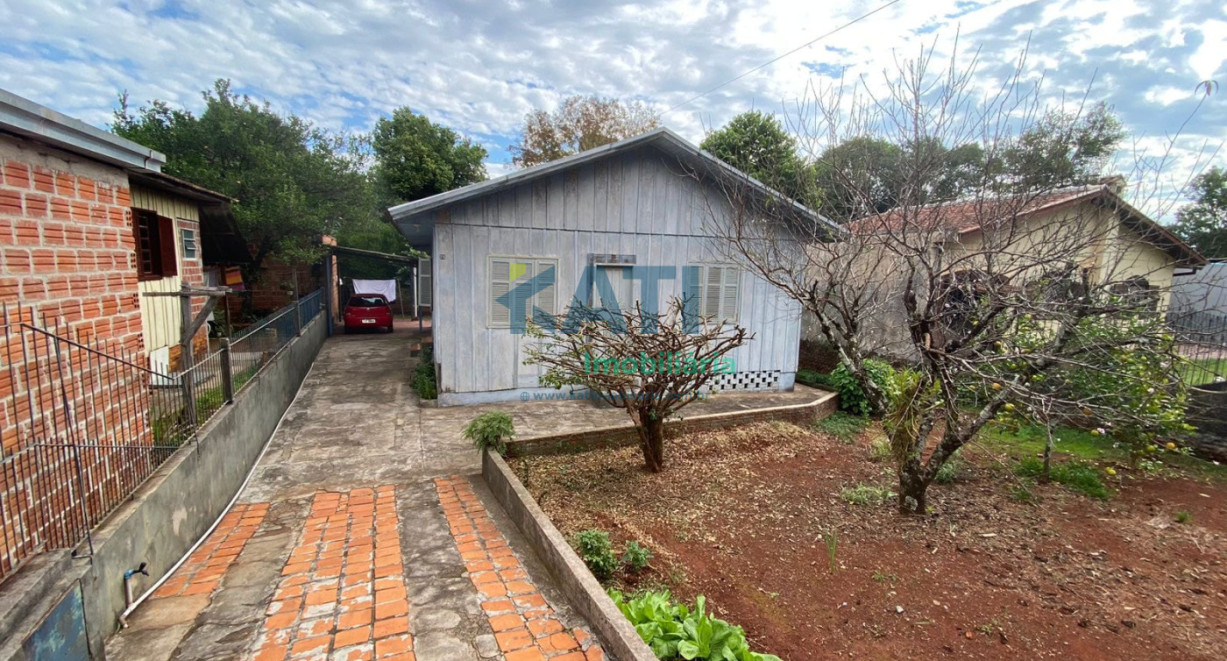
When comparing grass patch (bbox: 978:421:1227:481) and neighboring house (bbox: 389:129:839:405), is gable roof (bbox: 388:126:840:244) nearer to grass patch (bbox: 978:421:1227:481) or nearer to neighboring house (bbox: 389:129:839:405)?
neighboring house (bbox: 389:129:839:405)

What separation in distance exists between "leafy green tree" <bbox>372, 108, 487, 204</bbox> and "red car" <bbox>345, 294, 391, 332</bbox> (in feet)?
13.6

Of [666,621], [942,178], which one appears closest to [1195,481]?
[942,178]

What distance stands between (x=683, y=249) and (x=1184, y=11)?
6.06 m

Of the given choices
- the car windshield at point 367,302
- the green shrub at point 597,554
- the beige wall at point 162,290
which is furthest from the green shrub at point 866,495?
the car windshield at point 367,302

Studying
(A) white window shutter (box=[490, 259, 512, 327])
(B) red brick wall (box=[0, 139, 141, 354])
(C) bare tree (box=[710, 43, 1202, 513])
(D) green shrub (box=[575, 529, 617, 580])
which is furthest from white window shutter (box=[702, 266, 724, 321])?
(B) red brick wall (box=[0, 139, 141, 354])

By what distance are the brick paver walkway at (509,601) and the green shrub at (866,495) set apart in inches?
128

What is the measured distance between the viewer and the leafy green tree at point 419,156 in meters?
18.5

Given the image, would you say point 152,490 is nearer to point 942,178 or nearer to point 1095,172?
point 942,178

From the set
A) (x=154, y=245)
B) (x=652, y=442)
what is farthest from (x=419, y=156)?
(x=652, y=442)

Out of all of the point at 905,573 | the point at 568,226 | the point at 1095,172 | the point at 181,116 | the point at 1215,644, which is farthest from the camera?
the point at 181,116

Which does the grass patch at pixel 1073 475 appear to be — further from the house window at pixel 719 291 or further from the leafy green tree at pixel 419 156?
the leafy green tree at pixel 419 156

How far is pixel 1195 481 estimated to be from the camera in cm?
571

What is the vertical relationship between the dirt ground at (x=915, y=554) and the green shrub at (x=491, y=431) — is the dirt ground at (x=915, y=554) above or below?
below

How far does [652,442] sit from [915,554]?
247 centimetres
